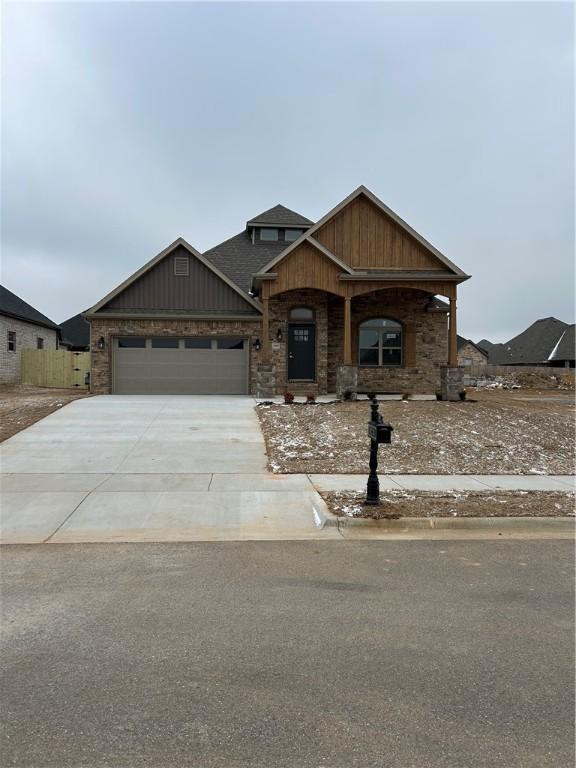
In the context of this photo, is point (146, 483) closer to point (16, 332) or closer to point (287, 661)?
point (287, 661)

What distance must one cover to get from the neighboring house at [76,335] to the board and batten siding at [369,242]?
85.6 ft

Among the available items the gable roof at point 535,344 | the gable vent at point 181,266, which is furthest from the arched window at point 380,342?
the gable roof at point 535,344

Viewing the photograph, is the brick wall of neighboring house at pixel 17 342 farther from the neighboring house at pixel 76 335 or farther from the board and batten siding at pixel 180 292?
the board and batten siding at pixel 180 292

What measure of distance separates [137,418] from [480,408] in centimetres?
966

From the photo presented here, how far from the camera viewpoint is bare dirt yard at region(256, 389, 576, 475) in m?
10.1

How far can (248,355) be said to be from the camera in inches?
801

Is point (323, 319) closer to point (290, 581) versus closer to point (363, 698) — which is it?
point (290, 581)

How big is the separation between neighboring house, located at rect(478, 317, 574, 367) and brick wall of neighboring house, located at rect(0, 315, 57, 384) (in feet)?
141

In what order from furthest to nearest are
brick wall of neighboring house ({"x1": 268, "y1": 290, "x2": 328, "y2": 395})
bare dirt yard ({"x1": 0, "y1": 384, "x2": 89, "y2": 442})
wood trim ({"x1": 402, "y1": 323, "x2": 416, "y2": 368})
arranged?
wood trim ({"x1": 402, "y1": 323, "x2": 416, "y2": 368}) → brick wall of neighboring house ({"x1": 268, "y1": 290, "x2": 328, "y2": 395}) → bare dirt yard ({"x1": 0, "y1": 384, "x2": 89, "y2": 442})

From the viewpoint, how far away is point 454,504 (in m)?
7.35

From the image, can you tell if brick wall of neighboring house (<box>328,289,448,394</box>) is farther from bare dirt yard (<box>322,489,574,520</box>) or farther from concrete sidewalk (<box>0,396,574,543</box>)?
bare dirt yard (<box>322,489,574,520</box>)

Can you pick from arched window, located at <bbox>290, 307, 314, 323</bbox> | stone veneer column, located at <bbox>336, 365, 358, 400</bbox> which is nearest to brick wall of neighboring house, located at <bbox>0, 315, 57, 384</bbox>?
arched window, located at <bbox>290, 307, 314, 323</bbox>

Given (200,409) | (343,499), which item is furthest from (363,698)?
(200,409)

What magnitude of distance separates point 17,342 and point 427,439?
2493 centimetres
